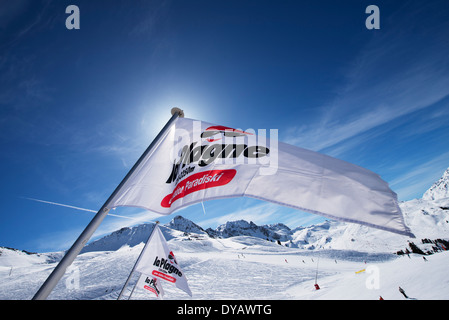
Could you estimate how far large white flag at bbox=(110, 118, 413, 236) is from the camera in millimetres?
2545

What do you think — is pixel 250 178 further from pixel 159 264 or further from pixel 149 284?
pixel 149 284

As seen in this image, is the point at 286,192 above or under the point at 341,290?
above

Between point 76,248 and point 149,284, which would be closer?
point 76,248

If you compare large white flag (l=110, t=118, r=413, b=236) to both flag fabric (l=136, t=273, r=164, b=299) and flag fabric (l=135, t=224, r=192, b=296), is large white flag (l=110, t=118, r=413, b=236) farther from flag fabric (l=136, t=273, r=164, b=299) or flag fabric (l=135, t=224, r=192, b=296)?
flag fabric (l=136, t=273, r=164, b=299)

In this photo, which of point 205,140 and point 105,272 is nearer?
point 205,140

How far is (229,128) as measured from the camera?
4.02 metres

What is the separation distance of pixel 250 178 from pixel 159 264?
711 cm

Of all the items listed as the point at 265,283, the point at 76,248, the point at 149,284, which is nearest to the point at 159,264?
the point at 149,284

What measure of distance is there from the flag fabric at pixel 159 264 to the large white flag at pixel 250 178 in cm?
595

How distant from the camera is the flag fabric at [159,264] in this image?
8.31 m

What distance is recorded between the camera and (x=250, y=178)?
3146 mm

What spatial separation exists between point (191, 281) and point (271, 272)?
11076 mm
